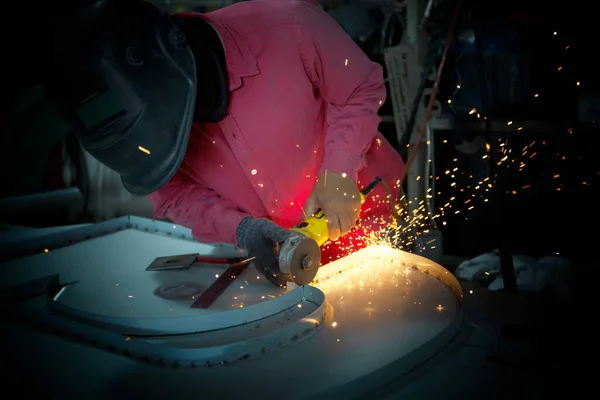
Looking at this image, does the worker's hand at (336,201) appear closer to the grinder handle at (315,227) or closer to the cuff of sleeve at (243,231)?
the grinder handle at (315,227)

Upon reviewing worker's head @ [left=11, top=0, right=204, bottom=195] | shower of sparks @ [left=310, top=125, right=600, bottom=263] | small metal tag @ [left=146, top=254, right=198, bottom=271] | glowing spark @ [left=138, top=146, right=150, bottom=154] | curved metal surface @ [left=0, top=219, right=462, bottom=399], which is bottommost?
shower of sparks @ [left=310, top=125, right=600, bottom=263]

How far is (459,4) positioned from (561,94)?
789mm

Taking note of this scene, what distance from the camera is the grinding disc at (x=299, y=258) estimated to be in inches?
78.9

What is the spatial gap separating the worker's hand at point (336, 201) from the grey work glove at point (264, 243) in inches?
A: 8.1

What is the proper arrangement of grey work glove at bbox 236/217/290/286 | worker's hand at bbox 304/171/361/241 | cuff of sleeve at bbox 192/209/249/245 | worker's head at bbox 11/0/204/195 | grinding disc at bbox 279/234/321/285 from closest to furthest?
worker's head at bbox 11/0/204/195 → grinding disc at bbox 279/234/321/285 → grey work glove at bbox 236/217/290/286 → worker's hand at bbox 304/171/361/241 → cuff of sleeve at bbox 192/209/249/245

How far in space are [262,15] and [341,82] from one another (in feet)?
1.43

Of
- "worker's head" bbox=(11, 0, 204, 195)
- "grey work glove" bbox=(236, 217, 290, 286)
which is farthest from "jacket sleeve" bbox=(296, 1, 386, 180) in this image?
"worker's head" bbox=(11, 0, 204, 195)

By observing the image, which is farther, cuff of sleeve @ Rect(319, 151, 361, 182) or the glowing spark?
cuff of sleeve @ Rect(319, 151, 361, 182)

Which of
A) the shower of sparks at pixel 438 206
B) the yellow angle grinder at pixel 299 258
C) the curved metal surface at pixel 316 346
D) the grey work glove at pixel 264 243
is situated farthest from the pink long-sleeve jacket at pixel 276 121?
the curved metal surface at pixel 316 346

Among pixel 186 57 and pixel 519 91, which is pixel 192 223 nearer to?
pixel 186 57

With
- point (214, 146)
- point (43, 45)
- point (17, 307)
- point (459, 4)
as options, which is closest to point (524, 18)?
point (459, 4)

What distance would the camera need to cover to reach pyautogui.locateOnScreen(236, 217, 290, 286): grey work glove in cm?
215

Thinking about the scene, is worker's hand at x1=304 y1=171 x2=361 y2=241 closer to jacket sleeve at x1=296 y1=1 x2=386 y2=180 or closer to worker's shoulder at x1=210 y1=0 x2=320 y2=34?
jacket sleeve at x1=296 y1=1 x2=386 y2=180

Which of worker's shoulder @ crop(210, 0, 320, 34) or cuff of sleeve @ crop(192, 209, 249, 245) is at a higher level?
worker's shoulder @ crop(210, 0, 320, 34)
